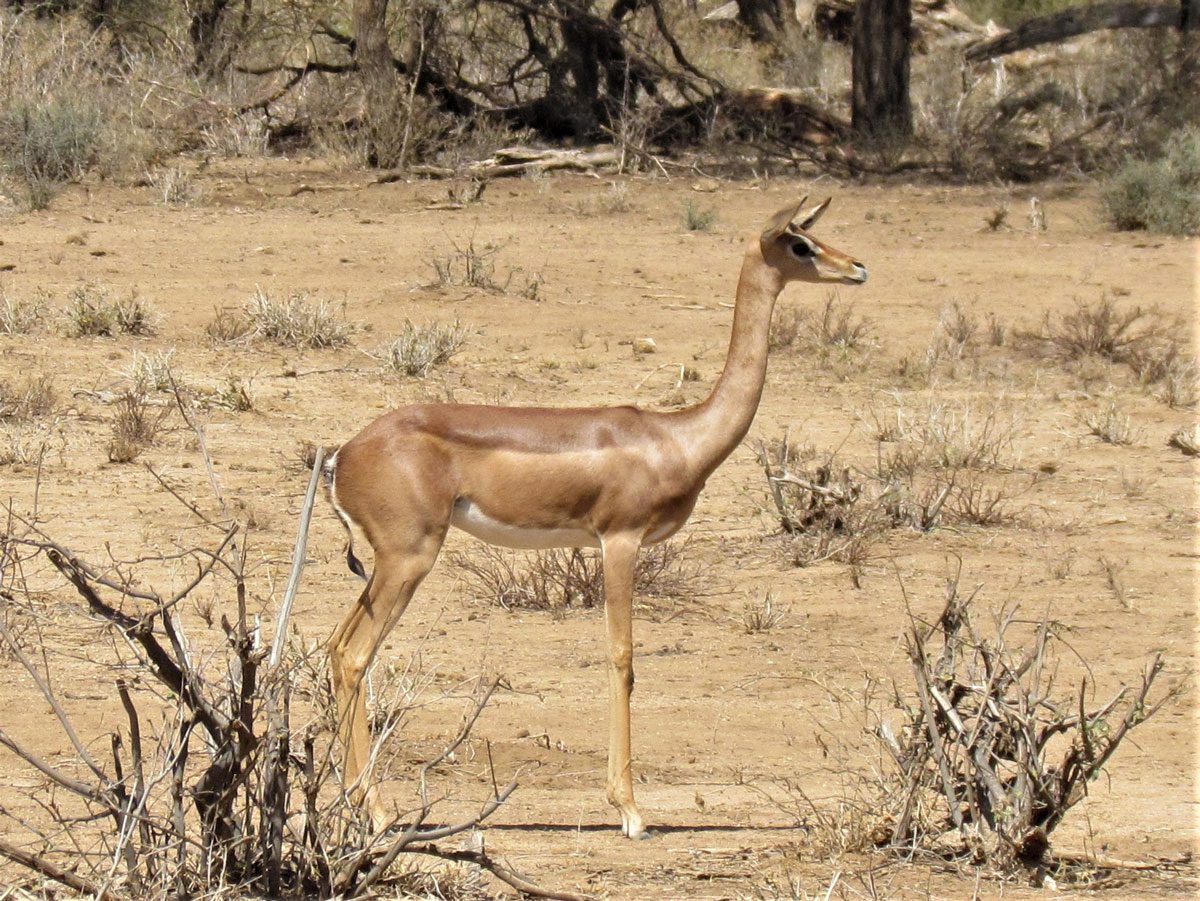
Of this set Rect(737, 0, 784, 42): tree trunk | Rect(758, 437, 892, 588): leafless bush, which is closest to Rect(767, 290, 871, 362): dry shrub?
Rect(758, 437, 892, 588): leafless bush

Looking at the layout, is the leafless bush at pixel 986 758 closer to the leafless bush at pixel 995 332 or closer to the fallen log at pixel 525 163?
the leafless bush at pixel 995 332

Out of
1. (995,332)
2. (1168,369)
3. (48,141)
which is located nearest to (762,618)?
(1168,369)

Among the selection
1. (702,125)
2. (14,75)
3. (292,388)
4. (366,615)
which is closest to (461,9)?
(702,125)

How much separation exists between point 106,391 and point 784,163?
10.8 metres

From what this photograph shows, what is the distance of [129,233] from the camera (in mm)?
14812

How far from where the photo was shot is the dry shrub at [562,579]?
26.1 feet

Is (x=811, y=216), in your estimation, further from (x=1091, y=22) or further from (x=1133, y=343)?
(x=1091, y=22)

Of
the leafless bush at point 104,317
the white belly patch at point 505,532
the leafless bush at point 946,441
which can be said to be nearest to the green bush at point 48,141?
the leafless bush at point 104,317

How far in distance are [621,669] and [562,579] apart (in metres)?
2.52

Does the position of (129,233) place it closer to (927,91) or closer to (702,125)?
(702,125)

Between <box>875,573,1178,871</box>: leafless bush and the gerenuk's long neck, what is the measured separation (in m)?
1.11

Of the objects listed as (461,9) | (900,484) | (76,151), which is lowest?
(900,484)

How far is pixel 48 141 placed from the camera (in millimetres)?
16297

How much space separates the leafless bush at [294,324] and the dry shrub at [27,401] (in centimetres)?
188
